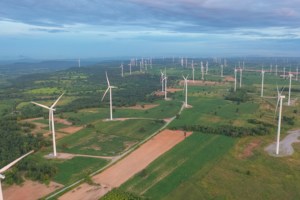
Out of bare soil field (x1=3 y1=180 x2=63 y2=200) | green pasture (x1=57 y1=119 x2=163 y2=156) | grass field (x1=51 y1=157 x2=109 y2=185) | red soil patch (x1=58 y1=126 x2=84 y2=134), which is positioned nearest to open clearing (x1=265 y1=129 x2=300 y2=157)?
green pasture (x1=57 y1=119 x2=163 y2=156)

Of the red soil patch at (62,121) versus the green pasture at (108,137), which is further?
the red soil patch at (62,121)

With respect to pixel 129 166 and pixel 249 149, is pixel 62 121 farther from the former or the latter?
pixel 249 149

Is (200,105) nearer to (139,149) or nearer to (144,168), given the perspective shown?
(139,149)

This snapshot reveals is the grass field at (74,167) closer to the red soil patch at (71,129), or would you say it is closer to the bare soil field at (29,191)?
the bare soil field at (29,191)

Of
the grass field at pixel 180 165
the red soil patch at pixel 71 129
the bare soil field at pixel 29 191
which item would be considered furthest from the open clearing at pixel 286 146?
the red soil patch at pixel 71 129

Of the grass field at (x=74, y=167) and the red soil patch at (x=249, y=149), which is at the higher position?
the red soil patch at (x=249, y=149)

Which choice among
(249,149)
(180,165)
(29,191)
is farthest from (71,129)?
(249,149)

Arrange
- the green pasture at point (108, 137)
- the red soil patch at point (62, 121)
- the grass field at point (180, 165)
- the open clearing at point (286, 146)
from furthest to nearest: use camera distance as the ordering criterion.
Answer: the red soil patch at point (62, 121), the green pasture at point (108, 137), the open clearing at point (286, 146), the grass field at point (180, 165)
